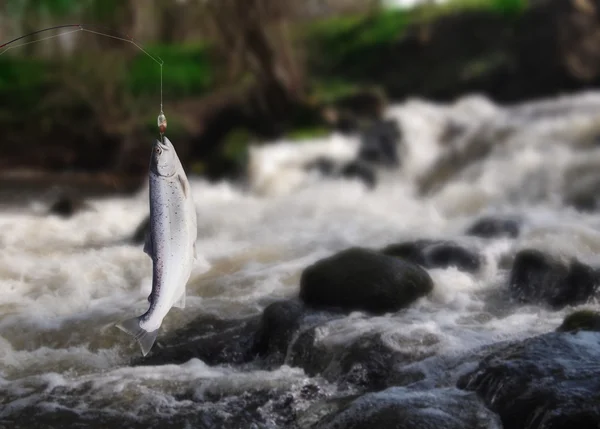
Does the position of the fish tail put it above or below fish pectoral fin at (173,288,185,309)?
below

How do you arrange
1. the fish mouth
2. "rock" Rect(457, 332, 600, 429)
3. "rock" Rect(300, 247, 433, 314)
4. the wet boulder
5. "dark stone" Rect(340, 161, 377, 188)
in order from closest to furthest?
the fish mouth, "rock" Rect(457, 332, 600, 429), the wet boulder, "rock" Rect(300, 247, 433, 314), "dark stone" Rect(340, 161, 377, 188)

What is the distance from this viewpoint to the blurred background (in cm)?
1653

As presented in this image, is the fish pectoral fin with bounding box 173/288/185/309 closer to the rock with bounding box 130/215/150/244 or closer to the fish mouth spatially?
the fish mouth

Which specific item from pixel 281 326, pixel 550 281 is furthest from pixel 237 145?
pixel 281 326

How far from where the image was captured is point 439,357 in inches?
216

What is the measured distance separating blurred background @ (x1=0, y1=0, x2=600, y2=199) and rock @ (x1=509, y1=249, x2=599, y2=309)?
8.29 meters

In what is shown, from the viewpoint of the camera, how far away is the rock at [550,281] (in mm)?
6684

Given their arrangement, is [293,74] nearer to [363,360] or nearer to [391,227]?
[391,227]

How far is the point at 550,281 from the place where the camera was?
685cm

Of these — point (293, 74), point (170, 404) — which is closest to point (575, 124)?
point (293, 74)

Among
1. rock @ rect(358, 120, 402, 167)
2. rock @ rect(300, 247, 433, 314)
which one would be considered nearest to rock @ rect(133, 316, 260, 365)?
rock @ rect(300, 247, 433, 314)

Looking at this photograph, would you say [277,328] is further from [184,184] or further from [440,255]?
[184,184]

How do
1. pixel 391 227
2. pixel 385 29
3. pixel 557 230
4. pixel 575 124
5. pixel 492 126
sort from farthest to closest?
pixel 385 29, pixel 492 126, pixel 575 124, pixel 391 227, pixel 557 230

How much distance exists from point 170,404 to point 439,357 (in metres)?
1.82
